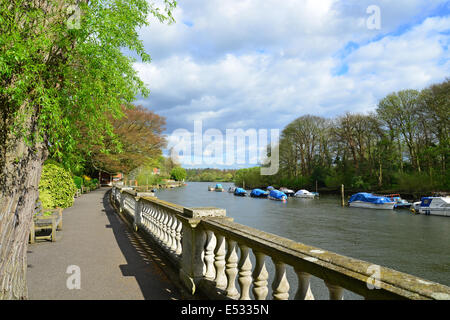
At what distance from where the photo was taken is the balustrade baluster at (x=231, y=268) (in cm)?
333

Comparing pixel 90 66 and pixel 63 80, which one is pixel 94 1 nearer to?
pixel 90 66

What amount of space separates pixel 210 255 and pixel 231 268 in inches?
22.8

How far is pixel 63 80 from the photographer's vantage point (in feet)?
12.6

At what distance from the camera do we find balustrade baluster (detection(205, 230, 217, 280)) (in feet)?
12.7

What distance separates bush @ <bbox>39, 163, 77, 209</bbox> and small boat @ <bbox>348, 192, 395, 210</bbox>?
35.7 meters

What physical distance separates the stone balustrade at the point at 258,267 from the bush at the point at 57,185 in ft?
37.8

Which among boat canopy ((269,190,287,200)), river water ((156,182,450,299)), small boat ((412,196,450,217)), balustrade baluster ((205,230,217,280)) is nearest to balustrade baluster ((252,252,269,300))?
A: balustrade baluster ((205,230,217,280))

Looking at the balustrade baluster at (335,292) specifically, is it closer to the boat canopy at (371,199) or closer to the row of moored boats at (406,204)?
the row of moored boats at (406,204)

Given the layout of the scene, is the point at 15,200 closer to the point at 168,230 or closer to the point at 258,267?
the point at 258,267

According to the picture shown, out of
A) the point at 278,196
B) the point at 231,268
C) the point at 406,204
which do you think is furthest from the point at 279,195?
the point at 231,268

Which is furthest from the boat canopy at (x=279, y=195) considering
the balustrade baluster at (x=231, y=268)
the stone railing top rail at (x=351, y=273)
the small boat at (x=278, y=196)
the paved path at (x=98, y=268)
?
the stone railing top rail at (x=351, y=273)

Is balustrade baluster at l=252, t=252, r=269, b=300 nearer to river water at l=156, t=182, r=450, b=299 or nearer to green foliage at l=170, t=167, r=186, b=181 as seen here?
river water at l=156, t=182, r=450, b=299
